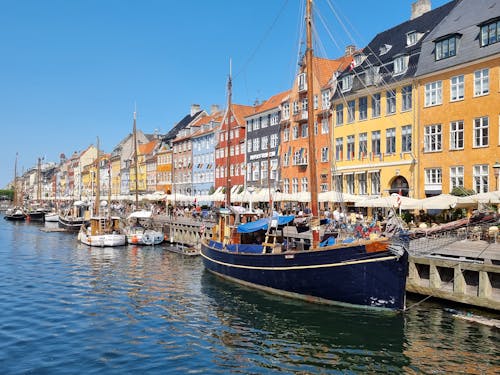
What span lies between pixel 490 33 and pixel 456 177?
1012cm

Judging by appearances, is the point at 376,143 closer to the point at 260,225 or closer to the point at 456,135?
the point at 456,135

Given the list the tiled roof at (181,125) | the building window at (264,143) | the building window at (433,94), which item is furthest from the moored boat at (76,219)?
the building window at (433,94)

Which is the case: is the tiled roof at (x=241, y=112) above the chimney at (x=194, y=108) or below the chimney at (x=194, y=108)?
below

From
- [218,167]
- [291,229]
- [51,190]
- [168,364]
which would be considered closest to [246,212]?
[291,229]

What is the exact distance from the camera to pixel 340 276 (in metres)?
Answer: 20.2

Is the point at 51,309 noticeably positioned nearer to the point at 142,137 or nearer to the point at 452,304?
the point at 452,304

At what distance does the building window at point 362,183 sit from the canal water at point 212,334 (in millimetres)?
21499

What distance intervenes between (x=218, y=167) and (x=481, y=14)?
4589cm

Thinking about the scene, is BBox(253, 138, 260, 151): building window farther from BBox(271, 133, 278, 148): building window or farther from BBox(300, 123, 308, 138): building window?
BBox(300, 123, 308, 138): building window

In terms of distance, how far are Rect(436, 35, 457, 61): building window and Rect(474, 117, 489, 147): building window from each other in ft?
18.1

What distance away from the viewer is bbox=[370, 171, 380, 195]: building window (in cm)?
4338

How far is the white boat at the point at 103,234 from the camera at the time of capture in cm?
4894

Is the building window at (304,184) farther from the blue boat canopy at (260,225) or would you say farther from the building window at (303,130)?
the blue boat canopy at (260,225)

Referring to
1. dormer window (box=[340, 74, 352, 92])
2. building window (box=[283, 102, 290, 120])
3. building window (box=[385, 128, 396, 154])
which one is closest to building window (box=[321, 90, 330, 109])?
dormer window (box=[340, 74, 352, 92])
